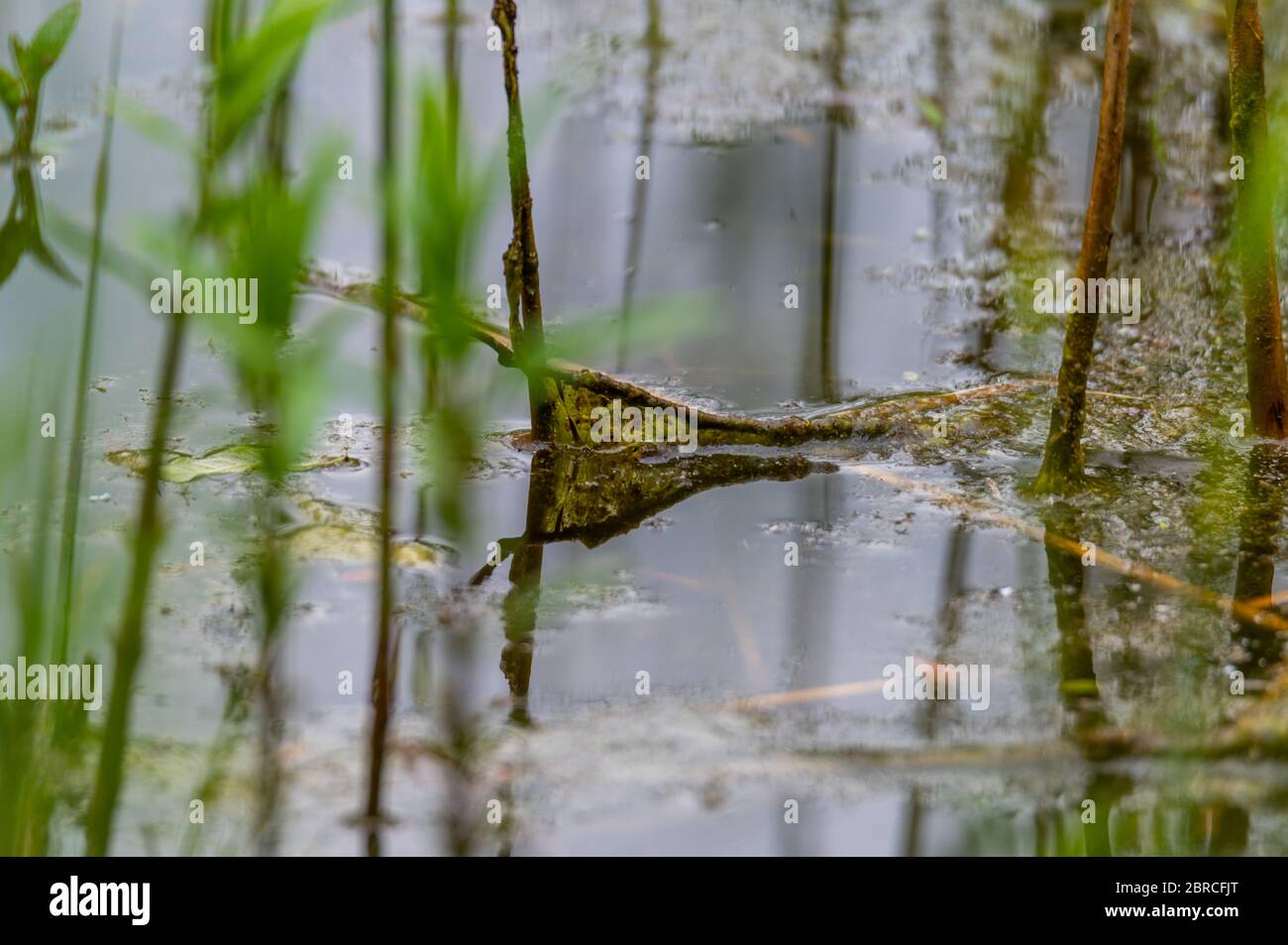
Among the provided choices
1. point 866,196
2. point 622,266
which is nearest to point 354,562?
point 622,266

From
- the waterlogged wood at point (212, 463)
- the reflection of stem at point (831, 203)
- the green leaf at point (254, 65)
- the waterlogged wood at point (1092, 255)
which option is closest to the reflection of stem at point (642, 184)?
the reflection of stem at point (831, 203)

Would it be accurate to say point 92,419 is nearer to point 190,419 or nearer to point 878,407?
point 190,419

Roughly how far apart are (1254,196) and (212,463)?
2.11 metres

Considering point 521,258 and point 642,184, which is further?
point 642,184

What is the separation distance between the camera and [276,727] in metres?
1.89

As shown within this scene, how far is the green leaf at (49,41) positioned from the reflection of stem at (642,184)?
140 cm

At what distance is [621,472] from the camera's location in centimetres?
272

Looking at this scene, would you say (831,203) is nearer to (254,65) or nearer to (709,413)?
(709,413)

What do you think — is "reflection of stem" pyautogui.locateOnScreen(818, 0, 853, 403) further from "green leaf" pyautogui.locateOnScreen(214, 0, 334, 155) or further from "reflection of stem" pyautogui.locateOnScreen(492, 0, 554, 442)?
"green leaf" pyautogui.locateOnScreen(214, 0, 334, 155)

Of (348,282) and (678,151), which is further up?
(678,151)

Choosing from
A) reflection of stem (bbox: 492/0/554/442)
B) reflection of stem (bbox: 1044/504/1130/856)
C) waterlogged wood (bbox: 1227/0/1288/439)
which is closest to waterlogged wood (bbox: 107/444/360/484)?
reflection of stem (bbox: 492/0/554/442)

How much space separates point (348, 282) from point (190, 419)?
29.0 inches

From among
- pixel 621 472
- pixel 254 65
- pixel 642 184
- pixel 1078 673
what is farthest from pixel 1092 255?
pixel 642 184

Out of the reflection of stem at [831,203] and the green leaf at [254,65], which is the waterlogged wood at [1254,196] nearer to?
the reflection of stem at [831,203]
